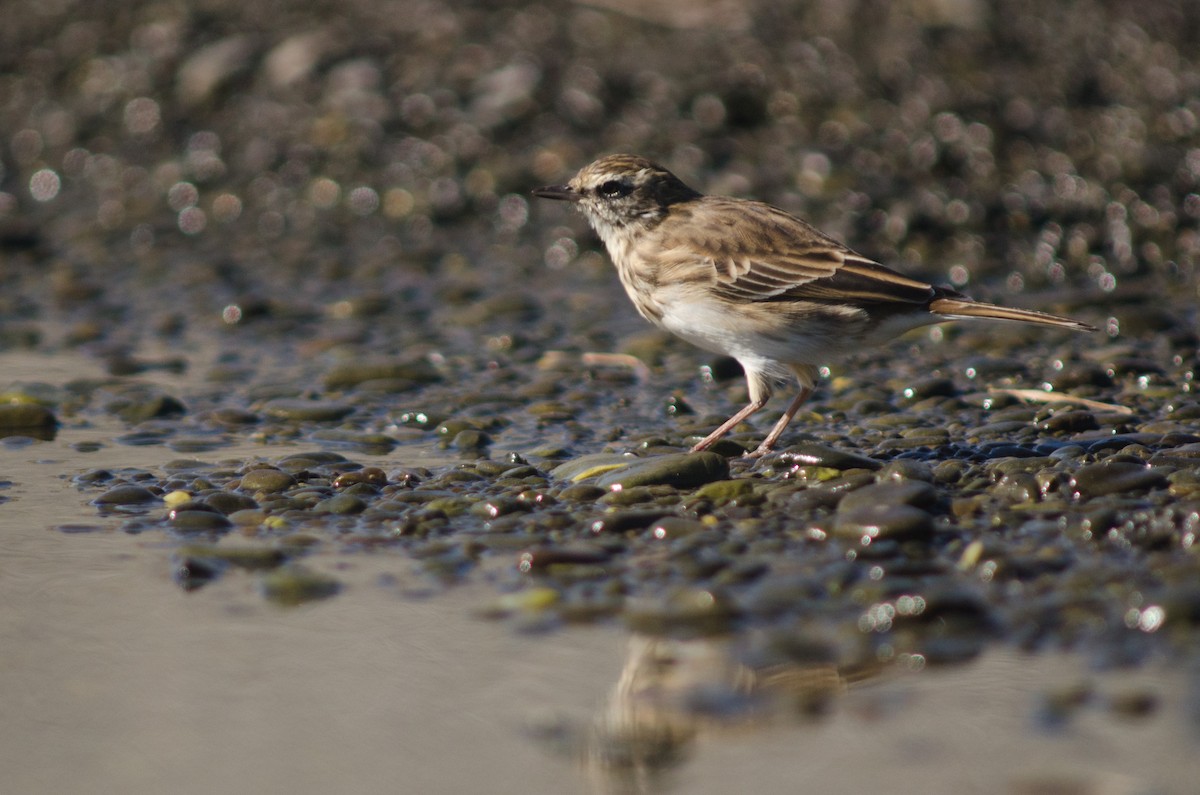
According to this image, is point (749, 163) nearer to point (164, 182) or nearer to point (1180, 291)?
point (1180, 291)

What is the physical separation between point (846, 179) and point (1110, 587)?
6.09m

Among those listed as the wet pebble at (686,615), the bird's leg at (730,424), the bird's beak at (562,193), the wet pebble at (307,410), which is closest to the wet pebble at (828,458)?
the bird's leg at (730,424)

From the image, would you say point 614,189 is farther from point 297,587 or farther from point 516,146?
point 516,146

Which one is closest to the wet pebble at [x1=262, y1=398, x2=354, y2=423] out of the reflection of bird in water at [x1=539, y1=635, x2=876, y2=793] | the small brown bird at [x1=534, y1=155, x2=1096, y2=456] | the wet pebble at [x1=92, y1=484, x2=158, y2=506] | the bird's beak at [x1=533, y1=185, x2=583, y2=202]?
the wet pebble at [x1=92, y1=484, x2=158, y2=506]

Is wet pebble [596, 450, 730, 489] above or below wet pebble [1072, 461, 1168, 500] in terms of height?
above

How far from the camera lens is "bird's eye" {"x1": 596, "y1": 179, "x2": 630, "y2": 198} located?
7.35 metres

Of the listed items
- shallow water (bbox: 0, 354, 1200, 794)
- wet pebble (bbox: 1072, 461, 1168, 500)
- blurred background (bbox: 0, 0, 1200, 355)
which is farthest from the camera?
blurred background (bbox: 0, 0, 1200, 355)

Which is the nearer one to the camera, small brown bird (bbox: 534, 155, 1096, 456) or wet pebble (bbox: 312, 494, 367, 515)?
wet pebble (bbox: 312, 494, 367, 515)


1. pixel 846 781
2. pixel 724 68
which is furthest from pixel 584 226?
pixel 846 781

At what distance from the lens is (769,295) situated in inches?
257

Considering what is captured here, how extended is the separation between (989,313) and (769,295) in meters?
1.02

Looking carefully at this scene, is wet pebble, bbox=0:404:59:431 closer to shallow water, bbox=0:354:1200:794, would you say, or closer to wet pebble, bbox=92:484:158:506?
wet pebble, bbox=92:484:158:506

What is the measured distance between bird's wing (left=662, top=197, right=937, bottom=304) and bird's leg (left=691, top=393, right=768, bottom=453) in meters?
0.60

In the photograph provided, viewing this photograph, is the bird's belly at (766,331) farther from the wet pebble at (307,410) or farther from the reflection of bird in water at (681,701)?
the reflection of bird in water at (681,701)
